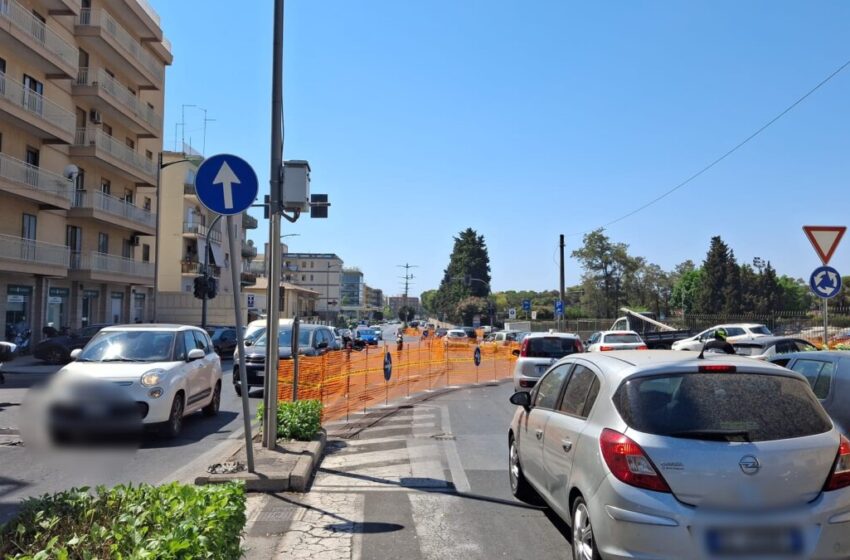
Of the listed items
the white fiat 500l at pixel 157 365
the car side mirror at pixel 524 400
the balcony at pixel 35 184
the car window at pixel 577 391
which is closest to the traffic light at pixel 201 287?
the balcony at pixel 35 184

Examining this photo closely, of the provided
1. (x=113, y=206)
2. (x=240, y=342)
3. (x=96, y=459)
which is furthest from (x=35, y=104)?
(x=96, y=459)

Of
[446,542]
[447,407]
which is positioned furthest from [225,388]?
[446,542]

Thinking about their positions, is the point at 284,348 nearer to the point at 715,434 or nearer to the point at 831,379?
the point at 831,379

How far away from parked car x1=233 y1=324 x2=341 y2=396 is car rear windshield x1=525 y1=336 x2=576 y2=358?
5.00m

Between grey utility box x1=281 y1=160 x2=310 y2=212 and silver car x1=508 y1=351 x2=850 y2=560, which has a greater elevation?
grey utility box x1=281 y1=160 x2=310 y2=212

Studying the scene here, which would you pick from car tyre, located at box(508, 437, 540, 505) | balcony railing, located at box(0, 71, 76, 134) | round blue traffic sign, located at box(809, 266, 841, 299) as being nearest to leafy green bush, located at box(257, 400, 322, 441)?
car tyre, located at box(508, 437, 540, 505)

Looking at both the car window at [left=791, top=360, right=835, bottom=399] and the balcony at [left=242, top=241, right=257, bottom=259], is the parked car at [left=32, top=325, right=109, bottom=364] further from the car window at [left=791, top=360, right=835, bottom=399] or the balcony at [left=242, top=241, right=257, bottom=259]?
the balcony at [left=242, top=241, right=257, bottom=259]

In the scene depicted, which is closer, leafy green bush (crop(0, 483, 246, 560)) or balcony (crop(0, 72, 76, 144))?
leafy green bush (crop(0, 483, 246, 560))

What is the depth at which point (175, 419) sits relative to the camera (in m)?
9.94

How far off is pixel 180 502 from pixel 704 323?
4438 cm

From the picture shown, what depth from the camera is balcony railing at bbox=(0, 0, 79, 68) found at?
26.9 m

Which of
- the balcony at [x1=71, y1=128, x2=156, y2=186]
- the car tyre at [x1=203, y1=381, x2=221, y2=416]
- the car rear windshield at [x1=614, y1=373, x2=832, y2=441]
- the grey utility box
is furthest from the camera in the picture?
the balcony at [x1=71, y1=128, x2=156, y2=186]

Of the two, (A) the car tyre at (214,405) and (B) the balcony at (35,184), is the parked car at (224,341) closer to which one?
(B) the balcony at (35,184)

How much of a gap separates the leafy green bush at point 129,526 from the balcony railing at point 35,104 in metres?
28.4
